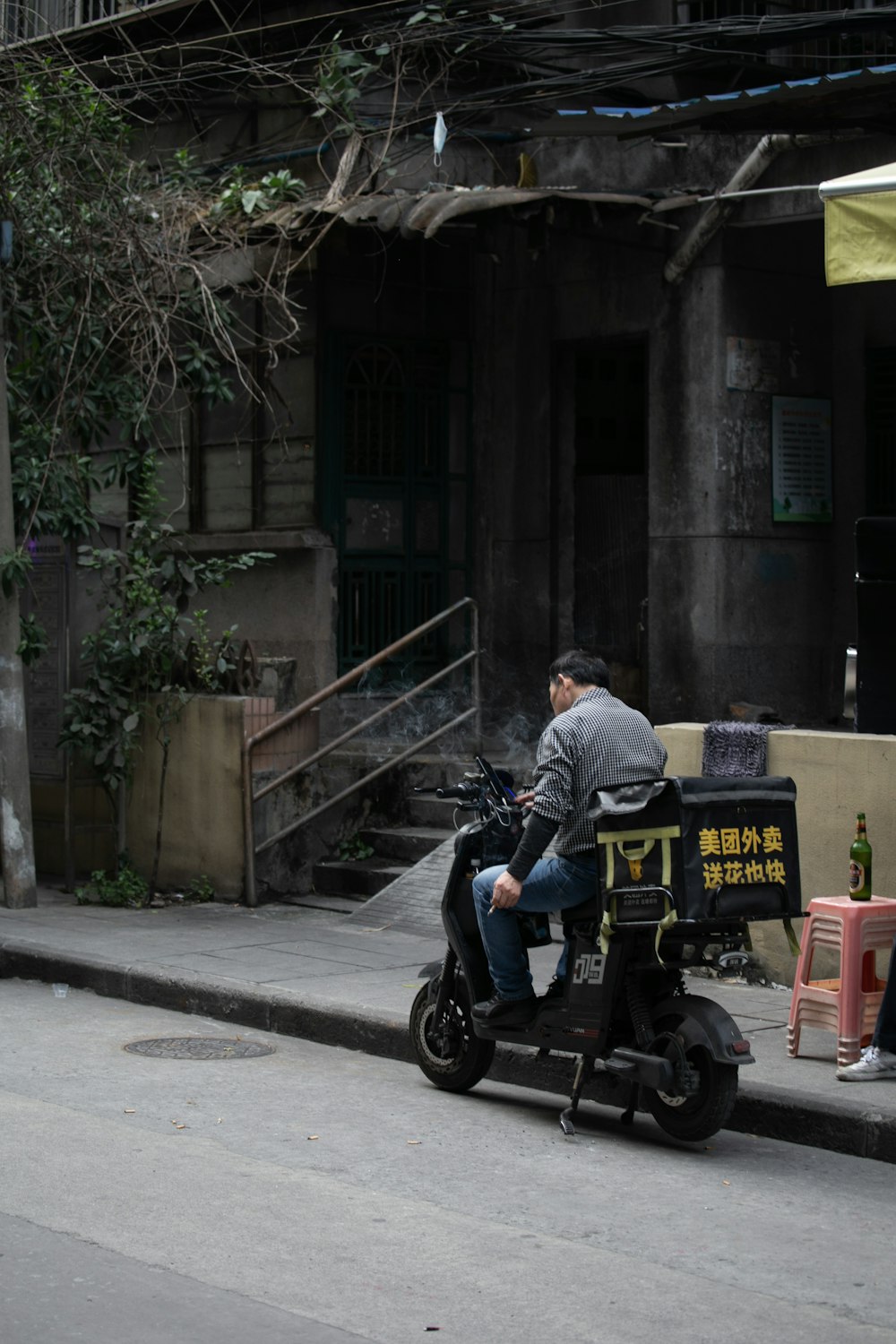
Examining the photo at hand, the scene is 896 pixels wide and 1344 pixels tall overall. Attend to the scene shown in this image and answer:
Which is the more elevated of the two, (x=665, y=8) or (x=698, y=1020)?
(x=665, y=8)

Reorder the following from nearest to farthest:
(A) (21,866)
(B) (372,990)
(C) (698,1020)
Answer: (C) (698,1020)
(B) (372,990)
(A) (21,866)

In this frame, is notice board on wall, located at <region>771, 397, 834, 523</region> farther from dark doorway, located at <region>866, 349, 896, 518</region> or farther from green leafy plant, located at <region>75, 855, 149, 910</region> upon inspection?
green leafy plant, located at <region>75, 855, 149, 910</region>

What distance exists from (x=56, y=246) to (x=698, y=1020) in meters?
7.86

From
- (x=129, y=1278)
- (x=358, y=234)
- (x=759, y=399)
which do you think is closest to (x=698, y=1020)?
(x=129, y=1278)

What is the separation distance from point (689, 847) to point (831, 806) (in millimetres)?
2672

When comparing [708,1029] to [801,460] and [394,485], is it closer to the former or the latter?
[801,460]

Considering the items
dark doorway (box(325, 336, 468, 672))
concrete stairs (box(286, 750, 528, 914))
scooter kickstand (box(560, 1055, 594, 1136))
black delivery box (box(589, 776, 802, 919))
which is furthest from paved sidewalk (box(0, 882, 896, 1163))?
dark doorway (box(325, 336, 468, 672))

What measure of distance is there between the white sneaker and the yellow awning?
10.4 feet

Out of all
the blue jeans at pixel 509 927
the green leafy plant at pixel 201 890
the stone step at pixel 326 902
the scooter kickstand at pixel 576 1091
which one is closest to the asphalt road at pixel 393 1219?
the scooter kickstand at pixel 576 1091

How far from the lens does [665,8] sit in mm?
13023

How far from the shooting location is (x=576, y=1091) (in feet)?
22.5

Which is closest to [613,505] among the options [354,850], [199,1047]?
[354,850]

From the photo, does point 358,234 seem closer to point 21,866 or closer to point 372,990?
point 21,866

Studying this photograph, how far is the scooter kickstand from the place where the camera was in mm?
6855
